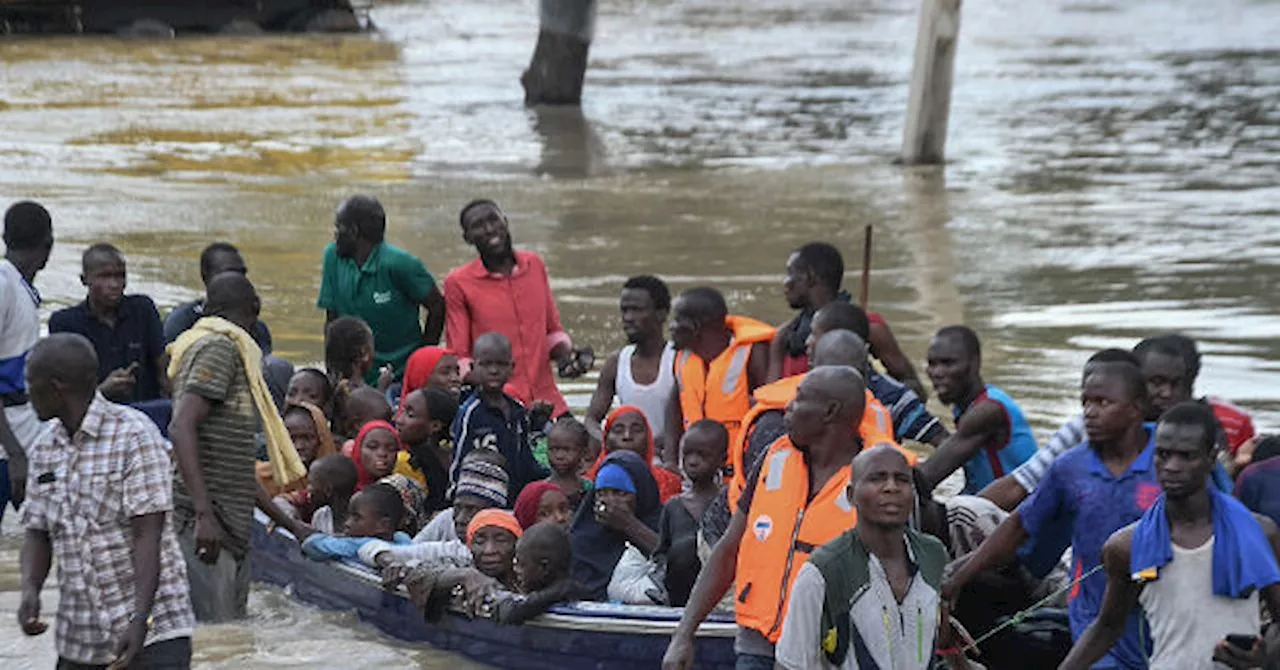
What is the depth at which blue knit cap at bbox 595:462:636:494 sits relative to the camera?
26.9 feet

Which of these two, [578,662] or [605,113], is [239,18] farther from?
[578,662]

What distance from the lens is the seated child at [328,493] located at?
9.30 metres

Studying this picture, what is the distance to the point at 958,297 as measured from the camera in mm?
17062

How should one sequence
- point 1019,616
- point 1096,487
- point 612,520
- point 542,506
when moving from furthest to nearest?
point 542,506, point 612,520, point 1019,616, point 1096,487

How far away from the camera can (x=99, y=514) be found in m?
6.19

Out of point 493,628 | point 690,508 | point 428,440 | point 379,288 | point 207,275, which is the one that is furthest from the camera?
point 379,288

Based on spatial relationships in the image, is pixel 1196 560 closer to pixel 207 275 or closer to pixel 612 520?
pixel 612 520

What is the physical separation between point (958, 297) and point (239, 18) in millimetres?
23021

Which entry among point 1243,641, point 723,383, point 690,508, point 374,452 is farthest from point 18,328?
point 1243,641

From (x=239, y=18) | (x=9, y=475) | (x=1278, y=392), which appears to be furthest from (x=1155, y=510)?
(x=239, y=18)

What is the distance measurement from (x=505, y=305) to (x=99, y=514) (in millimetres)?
4453

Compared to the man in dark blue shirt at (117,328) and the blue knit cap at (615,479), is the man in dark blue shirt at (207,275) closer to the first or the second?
the man in dark blue shirt at (117,328)

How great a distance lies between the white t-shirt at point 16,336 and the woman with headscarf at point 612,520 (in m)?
2.42

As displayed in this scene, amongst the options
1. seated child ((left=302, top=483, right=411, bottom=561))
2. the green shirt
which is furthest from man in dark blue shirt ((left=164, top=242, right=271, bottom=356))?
seated child ((left=302, top=483, right=411, bottom=561))
